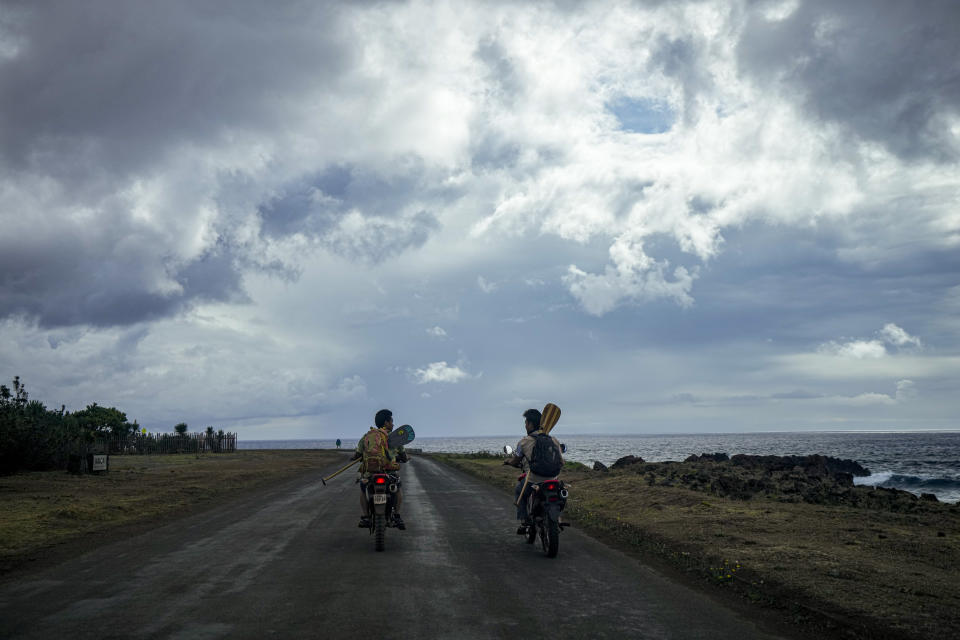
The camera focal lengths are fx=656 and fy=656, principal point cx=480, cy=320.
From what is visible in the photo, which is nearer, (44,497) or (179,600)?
(179,600)

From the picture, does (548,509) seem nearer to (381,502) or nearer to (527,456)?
(527,456)

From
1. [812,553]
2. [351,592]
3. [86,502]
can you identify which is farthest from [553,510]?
[86,502]

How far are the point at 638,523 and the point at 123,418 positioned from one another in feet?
227

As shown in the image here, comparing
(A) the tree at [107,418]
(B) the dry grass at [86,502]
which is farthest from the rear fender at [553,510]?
(A) the tree at [107,418]

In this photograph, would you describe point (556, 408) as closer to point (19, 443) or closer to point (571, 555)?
point (571, 555)

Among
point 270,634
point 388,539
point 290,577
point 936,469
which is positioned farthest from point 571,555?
point 936,469

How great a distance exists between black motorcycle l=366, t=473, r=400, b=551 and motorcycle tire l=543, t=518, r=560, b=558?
9.13 feet

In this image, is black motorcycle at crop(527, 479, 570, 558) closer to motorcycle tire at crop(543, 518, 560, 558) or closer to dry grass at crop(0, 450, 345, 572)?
motorcycle tire at crop(543, 518, 560, 558)

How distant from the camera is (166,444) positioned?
70625 mm

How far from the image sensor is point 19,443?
30.7 m

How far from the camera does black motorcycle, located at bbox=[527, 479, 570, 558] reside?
10875 mm

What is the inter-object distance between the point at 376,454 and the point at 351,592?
4176 mm

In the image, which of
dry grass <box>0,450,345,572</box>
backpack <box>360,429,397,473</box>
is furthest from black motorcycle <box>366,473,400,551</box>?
dry grass <box>0,450,345,572</box>

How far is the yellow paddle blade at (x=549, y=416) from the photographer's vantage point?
39.8ft
